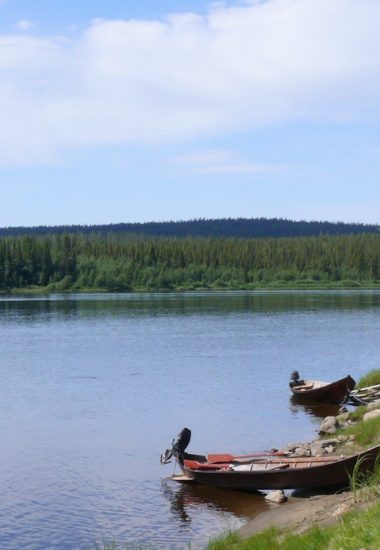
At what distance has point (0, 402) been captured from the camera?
4162cm

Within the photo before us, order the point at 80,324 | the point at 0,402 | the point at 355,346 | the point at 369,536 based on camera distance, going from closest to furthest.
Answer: the point at 369,536
the point at 0,402
the point at 355,346
the point at 80,324

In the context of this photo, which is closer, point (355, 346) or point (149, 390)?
point (149, 390)

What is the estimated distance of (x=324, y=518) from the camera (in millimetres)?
16891

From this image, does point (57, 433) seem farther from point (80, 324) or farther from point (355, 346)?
point (80, 324)

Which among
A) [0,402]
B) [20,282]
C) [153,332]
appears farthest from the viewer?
[20,282]

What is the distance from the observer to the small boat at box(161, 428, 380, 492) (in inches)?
862

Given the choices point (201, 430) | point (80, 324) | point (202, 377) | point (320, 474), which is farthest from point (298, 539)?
point (80, 324)

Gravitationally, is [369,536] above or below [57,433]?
above

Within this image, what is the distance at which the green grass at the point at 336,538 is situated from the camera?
10.6 meters

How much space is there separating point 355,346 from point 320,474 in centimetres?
4406

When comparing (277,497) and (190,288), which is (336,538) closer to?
(277,497)

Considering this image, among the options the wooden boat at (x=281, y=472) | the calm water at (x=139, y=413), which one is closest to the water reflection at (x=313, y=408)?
the calm water at (x=139, y=413)

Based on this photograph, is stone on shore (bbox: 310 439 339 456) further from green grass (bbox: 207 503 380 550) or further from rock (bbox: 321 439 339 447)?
green grass (bbox: 207 503 380 550)

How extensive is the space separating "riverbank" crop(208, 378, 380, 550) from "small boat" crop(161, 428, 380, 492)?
1.62ft
